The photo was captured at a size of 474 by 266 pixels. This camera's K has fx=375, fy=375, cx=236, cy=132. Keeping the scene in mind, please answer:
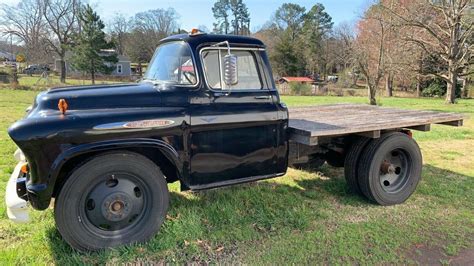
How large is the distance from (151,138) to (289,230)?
5.83 feet

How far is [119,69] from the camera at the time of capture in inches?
2200

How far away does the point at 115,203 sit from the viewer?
3.54 m

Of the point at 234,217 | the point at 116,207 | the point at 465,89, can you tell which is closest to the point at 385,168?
the point at 234,217

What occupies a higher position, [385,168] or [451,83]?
[451,83]

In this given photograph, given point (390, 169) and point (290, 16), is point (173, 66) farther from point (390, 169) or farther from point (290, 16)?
point (290, 16)

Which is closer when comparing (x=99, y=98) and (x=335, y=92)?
(x=99, y=98)

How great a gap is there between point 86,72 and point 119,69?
13.9 meters

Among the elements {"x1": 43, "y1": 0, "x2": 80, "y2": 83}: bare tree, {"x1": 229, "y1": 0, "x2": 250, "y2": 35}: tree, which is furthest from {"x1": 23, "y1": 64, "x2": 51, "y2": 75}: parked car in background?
{"x1": 229, "y1": 0, "x2": 250, "y2": 35}: tree

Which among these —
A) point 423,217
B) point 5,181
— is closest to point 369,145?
point 423,217

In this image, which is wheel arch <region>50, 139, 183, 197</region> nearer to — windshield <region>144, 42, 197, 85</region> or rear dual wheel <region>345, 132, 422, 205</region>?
windshield <region>144, 42, 197, 85</region>

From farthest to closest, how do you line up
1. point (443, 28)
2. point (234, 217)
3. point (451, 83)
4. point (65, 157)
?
point (443, 28) < point (451, 83) < point (234, 217) < point (65, 157)

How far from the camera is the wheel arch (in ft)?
10.5

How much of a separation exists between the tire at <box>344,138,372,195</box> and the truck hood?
2720 millimetres

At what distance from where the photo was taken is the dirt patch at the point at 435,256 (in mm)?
3545
